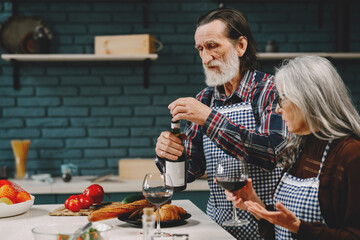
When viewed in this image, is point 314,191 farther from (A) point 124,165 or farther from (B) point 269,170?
(A) point 124,165

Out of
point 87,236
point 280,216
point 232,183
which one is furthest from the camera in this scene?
point 232,183

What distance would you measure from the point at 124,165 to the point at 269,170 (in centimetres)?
162

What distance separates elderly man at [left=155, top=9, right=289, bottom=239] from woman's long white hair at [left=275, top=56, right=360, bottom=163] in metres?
0.31

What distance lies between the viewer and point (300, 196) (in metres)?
1.40

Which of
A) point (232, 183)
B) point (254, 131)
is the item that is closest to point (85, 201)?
point (232, 183)

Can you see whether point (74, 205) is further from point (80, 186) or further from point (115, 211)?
point (80, 186)

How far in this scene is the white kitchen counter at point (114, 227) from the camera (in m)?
1.42

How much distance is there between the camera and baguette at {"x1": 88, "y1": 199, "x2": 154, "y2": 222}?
4.92ft

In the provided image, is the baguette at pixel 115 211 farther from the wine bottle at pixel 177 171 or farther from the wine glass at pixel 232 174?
the wine glass at pixel 232 174

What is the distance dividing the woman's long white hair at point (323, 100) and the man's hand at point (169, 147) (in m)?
0.54

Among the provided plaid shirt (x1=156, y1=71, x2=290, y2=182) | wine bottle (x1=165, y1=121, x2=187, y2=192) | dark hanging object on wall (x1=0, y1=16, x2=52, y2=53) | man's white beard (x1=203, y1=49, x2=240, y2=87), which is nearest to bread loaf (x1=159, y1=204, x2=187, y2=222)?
wine bottle (x1=165, y1=121, x2=187, y2=192)

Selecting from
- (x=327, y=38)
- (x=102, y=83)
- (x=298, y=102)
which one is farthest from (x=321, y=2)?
(x=298, y=102)

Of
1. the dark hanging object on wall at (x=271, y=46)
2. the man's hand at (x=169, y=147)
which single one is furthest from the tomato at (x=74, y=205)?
the dark hanging object on wall at (x=271, y=46)

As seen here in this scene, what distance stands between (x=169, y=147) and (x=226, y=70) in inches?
19.0
